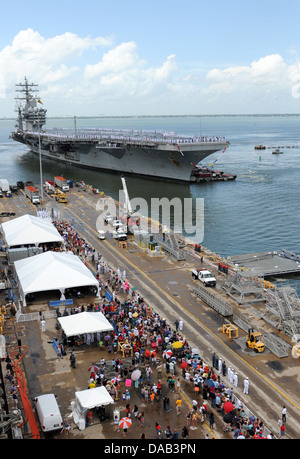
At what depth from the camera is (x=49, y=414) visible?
58.6 ft

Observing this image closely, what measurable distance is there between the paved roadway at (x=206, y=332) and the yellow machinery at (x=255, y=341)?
0.35 m

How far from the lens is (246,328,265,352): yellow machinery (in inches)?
982

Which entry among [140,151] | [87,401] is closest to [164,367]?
[87,401]

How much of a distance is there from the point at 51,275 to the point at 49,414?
560 inches

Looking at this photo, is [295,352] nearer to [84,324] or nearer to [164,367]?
[164,367]

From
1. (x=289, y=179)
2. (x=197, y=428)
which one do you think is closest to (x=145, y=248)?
(x=197, y=428)

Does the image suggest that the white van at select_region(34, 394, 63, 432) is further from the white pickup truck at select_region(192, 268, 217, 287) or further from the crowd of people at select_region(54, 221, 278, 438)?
the white pickup truck at select_region(192, 268, 217, 287)

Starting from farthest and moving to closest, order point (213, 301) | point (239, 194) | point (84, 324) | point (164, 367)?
point (239, 194) → point (213, 301) → point (84, 324) → point (164, 367)

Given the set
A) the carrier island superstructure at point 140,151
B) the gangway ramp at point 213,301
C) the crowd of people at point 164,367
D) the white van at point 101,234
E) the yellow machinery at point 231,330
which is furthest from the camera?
the carrier island superstructure at point 140,151

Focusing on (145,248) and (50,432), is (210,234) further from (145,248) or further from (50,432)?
(50,432)

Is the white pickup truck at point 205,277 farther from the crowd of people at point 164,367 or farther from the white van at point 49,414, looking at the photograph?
the white van at point 49,414

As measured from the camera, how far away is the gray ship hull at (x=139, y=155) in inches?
3060

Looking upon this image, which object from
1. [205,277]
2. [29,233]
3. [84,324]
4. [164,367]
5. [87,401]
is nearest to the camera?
[87,401]

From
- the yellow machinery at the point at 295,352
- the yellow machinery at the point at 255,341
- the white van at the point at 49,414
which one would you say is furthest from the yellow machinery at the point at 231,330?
the white van at the point at 49,414
